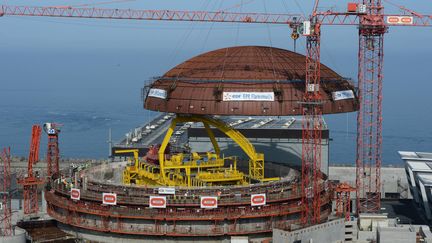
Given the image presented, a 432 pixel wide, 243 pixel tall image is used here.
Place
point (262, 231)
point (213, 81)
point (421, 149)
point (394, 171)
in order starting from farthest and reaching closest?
point (421, 149) → point (394, 171) → point (213, 81) → point (262, 231)

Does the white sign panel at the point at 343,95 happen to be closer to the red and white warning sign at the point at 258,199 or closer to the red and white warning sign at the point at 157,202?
the red and white warning sign at the point at 258,199

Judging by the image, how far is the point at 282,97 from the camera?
262 feet

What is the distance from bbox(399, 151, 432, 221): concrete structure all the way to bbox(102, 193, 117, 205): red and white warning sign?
116 feet

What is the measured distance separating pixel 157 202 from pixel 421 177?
1351 inches

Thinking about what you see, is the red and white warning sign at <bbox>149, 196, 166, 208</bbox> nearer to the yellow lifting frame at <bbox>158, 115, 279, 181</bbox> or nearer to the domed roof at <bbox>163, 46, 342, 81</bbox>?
the yellow lifting frame at <bbox>158, 115, 279, 181</bbox>

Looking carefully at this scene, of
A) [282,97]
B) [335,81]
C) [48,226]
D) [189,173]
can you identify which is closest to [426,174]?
[335,81]

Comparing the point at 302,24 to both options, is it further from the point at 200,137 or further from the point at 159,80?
the point at 200,137

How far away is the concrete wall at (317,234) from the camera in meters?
69.8

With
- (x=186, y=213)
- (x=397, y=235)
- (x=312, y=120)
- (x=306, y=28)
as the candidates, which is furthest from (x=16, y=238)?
(x=397, y=235)

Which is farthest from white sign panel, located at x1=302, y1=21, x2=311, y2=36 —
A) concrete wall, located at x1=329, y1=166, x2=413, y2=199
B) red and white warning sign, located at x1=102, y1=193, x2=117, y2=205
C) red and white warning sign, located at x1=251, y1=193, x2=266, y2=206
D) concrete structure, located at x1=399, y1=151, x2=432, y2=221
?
concrete wall, located at x1=329, y1=166, x2=413, y2=199

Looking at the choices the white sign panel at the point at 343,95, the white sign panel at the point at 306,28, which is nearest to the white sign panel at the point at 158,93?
the white sign panel at the point at 306,28

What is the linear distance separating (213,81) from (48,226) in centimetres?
2363

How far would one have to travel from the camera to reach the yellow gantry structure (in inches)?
3140

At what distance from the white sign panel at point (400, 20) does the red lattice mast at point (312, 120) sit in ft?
49.9
